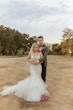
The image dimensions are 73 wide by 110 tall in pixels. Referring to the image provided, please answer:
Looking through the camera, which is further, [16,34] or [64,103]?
[16,34]

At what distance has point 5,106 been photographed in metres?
9.93

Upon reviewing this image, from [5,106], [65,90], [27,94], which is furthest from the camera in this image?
[65,90]

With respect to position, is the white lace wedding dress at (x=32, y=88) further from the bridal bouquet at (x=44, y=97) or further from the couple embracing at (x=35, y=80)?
the bridal bouquet at (x=44, y=97)

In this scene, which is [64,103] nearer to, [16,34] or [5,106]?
[5,106]

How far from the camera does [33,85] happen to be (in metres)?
10.8

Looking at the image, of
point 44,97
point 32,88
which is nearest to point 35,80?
point 32,88

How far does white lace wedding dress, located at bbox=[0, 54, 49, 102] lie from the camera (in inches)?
416

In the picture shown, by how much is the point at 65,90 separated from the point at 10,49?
56.6m

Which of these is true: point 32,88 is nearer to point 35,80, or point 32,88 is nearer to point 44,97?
point 35,80

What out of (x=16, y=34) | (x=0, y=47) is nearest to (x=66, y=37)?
(x=0, y=47)

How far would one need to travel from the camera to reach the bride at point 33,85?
10625mm

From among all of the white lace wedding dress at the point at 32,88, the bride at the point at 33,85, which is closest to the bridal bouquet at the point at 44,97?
the bride at the point at 33,85

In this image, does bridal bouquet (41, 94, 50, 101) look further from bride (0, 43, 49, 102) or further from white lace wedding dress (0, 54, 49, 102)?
white lace wedding dress (0, 54, 49, 102)

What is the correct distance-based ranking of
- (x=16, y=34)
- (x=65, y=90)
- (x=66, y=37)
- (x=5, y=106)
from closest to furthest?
(x=5, y=106) → (x=65, y=90) → (x=66, y=37) → (x=16, y=34)
